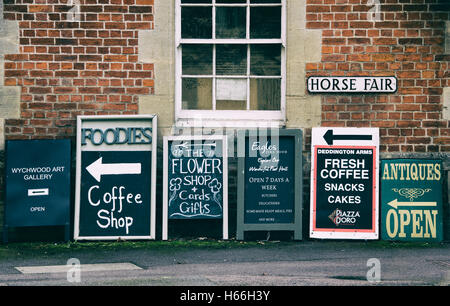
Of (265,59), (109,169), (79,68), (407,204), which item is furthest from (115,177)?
(407,204)

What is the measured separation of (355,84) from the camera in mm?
8258

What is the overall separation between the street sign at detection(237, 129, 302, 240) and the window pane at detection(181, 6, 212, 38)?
1380 mm

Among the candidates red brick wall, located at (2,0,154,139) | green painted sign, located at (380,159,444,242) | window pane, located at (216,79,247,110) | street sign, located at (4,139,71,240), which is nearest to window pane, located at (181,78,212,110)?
window pane, located at (216,79,247,110)

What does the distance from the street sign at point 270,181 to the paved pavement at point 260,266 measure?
309 mm

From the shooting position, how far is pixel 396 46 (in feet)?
27.1

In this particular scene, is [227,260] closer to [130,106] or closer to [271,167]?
[271,167]

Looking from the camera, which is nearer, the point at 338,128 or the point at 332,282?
the point at 332,282

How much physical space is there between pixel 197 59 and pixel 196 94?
17.1 inches

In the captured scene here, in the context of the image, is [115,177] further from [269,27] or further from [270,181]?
[269,27]

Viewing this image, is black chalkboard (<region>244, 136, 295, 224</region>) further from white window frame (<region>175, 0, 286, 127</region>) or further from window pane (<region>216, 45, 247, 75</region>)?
window pane (<region>216, 45, 247, 75</region>)

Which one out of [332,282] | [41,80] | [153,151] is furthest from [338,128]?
[41,80]

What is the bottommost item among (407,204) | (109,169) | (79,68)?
(407,204)

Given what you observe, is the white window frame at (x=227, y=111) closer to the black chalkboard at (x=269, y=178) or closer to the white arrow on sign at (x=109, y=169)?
the black chalkboard at (x=269, y=178)

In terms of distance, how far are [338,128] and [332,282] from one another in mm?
2876
